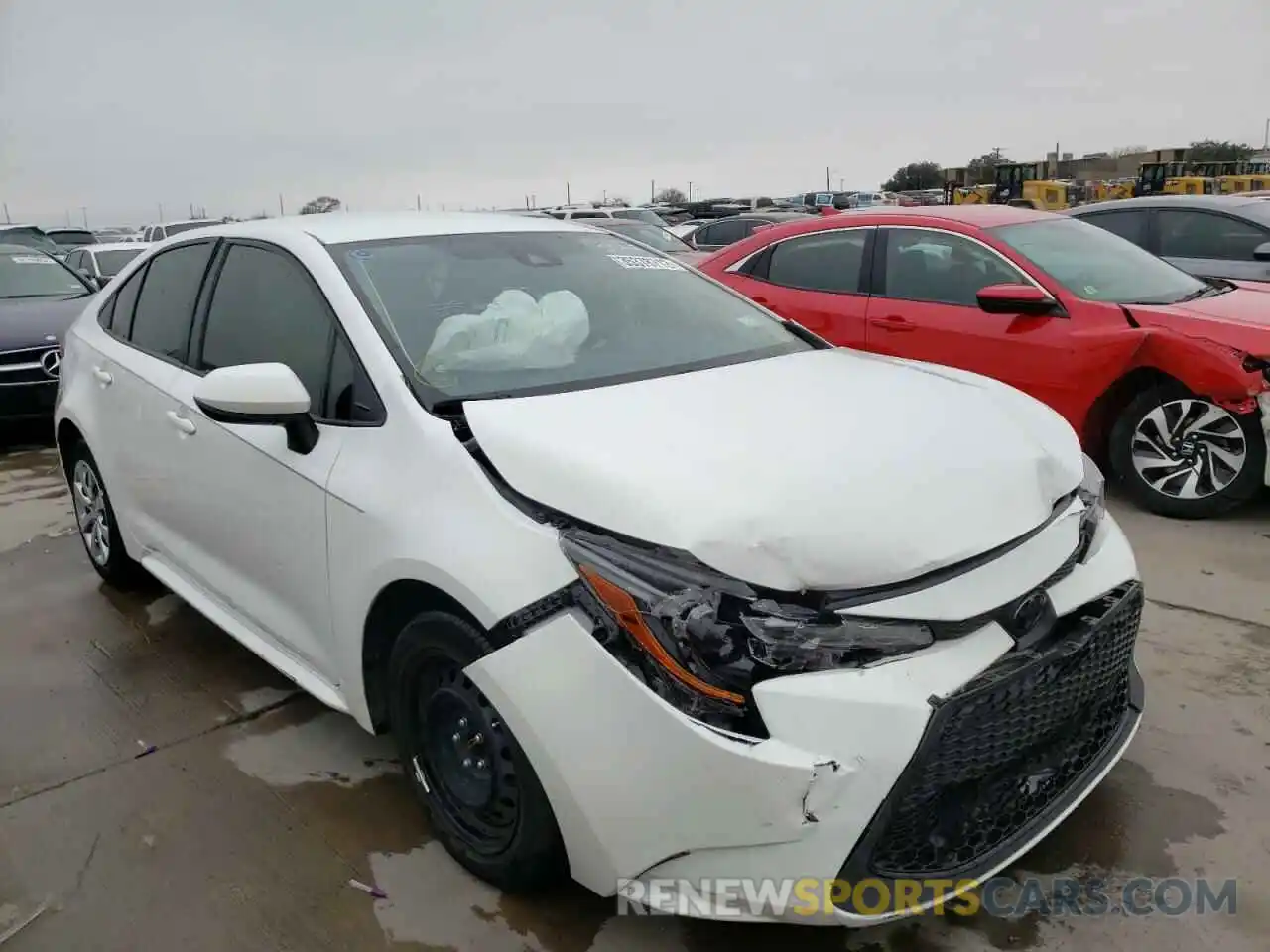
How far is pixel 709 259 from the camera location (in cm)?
692

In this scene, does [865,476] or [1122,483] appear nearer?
[865,476]

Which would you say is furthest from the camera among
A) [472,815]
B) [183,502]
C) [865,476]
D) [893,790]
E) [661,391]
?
[183,502]

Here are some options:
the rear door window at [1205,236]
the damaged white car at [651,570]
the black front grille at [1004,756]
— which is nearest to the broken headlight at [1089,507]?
the damaged white car at [651,570]

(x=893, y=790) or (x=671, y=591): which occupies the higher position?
(x=671, y=591)

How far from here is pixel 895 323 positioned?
18.8 ft

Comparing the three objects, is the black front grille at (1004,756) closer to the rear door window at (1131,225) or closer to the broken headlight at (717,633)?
the broken headlight at (717,633)

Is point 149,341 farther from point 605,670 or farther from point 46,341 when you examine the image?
point 46,341

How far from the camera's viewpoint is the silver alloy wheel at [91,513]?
437 centimetres

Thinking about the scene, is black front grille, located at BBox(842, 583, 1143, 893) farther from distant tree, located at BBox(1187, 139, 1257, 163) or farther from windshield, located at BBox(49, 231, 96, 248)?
distant tree, located at BBox(1187, 139, 1257, 163)

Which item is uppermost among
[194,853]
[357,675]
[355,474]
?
[355,474]

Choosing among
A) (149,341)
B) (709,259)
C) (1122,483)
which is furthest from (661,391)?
(709,259)

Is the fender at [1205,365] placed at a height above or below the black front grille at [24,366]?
above

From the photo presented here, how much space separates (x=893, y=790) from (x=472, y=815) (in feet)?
3.54

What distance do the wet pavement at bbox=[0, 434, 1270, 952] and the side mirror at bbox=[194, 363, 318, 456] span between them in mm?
1115
